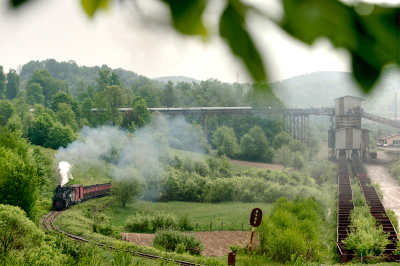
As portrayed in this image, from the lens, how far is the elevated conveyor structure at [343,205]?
357 inches

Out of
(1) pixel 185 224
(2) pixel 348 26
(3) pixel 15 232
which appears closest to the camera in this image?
(2) pixel 348 26

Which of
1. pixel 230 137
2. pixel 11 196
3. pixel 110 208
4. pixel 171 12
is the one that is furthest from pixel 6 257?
pixel 230 137

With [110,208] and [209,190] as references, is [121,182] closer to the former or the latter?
[110,208]

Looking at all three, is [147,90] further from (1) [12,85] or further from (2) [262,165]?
(2) [262,165]

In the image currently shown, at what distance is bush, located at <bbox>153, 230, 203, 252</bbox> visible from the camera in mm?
9367

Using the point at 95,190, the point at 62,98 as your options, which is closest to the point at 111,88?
the point at 62,98

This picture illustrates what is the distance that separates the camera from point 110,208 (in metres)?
14.1

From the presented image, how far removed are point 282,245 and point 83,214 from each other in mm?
7510

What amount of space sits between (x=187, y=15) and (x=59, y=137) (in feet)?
65.4

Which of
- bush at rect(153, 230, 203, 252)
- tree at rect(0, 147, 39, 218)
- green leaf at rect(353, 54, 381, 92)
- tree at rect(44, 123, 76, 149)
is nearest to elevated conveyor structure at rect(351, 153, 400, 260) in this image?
bush at rect(153, 230, 203, 252)

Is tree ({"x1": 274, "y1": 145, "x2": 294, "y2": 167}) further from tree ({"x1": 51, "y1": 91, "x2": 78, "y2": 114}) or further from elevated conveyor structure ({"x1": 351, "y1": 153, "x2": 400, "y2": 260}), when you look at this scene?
tree ({"x1": 51, "y1": 91, "x2": 78, "y2": 114})

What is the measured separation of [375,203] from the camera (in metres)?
13.2

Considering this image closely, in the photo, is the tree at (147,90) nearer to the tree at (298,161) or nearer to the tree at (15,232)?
the tree at (15,232)

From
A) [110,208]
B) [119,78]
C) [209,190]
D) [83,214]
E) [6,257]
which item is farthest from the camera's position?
[209,190]
